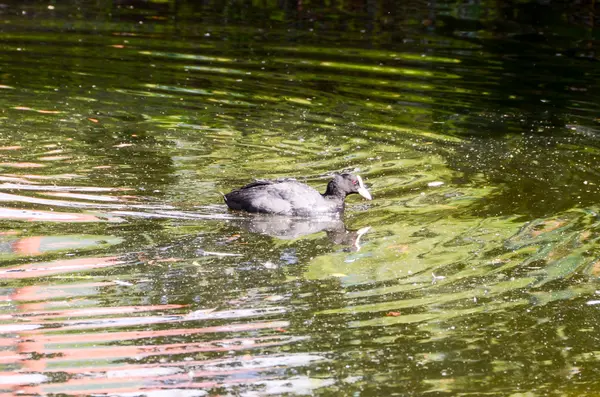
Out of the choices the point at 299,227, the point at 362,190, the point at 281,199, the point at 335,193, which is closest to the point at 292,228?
the point at 299,227

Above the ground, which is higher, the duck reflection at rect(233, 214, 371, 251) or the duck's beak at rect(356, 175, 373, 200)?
the duck's beak at rect(356, 175, 373, 200)

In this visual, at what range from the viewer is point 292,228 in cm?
909

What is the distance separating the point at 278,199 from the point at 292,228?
0.97 ft

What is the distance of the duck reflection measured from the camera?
8.81 m

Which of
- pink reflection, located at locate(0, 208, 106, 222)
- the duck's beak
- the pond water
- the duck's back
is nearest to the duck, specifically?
the duck's back

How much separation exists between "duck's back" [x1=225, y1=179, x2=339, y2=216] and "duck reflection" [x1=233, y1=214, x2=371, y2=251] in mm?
70

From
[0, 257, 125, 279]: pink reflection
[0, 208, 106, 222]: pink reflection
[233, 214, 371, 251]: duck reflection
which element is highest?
[0, 208, 106, 222]: pink reflection

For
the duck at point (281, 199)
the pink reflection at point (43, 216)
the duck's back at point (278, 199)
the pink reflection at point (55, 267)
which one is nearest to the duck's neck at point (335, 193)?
the duck at point (281, 199)

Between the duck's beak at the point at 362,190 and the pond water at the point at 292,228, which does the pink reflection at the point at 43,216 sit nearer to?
the pond water at the point at 292,228

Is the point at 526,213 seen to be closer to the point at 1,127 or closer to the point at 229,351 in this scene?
the point at 229,351

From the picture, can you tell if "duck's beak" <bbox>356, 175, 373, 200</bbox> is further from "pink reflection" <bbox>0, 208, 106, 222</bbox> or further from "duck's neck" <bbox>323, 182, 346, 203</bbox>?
"pink reflection" <bbox>0, 208, 106, 222</bbox>

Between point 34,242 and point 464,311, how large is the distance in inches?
130

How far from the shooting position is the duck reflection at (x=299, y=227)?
347 inches

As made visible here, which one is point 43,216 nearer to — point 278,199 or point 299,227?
point 278,199
